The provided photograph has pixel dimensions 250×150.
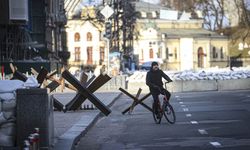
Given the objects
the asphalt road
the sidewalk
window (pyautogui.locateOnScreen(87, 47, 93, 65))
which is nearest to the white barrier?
the asphalt road

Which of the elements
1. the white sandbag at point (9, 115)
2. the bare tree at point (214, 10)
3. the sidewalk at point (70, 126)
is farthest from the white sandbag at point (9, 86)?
the bare tree at point (214, 10)

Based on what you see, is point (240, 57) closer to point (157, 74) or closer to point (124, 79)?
point (124, 79)

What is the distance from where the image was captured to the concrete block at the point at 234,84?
48.2 meters

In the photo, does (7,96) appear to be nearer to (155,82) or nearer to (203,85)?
(155,82)

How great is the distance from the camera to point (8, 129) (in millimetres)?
12539

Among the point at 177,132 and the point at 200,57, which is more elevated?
the point at 200,57

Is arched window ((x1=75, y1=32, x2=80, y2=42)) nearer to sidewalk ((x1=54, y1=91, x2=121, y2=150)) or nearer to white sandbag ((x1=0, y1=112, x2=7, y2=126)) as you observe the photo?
sidewalk ((x1=54, y1=91, x2=121, y2=150))

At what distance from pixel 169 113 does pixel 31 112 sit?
9.66m

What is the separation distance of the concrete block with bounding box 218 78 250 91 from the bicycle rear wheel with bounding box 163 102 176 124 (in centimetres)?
2688

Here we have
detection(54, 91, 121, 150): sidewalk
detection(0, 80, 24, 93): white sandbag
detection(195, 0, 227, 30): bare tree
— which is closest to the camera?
detection(0, 80, 24, 93): white sandbag

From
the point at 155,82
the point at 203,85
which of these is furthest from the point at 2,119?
the point at 203,85

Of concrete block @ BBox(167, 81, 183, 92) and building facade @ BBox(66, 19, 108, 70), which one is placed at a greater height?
building facade @ BBox(66, 19, 108, 70)

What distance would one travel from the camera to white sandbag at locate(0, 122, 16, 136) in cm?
1247

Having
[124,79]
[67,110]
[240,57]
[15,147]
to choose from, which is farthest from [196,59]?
[15,147]
